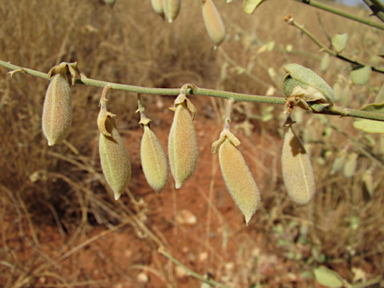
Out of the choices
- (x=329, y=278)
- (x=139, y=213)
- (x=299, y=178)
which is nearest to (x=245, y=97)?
(x=299, y=178)

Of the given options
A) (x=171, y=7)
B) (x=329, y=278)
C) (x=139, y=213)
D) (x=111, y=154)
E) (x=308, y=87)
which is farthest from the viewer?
(x=139, y=213)

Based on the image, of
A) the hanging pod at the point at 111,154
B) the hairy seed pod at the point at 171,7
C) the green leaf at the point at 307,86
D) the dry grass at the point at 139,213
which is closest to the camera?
the green leaf at the point at 307,86

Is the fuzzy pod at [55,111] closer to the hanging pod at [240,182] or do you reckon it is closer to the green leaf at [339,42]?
the hanging pod at [240,182]

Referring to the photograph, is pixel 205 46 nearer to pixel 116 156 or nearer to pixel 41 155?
pixel 41 155

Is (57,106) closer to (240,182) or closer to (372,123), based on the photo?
(240,182)

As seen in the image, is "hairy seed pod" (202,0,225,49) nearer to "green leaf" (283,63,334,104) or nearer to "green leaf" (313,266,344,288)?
"green leaf" (283,63,334,104)

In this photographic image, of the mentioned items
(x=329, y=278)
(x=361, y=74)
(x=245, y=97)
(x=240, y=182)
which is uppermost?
(x=361, y=74)

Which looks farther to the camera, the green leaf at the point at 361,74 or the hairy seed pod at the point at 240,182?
the green leaf at the point at 361,74

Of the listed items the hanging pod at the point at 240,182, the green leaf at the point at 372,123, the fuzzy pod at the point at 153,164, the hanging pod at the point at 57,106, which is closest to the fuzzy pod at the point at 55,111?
the hanging pod at the point at 57,106
